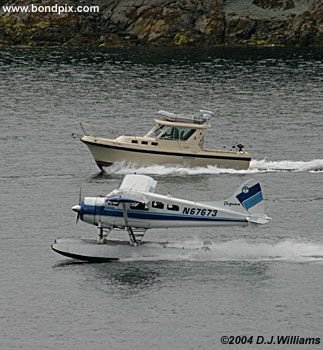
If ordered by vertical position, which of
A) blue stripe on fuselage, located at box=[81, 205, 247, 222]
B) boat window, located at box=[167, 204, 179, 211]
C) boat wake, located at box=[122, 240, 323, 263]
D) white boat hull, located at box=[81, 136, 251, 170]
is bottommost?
white boat hull, located at box=[81, 136, 251, 170]

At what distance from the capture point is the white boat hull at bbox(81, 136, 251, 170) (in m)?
87.6

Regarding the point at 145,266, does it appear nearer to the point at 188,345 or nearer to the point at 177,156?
the point at 188,345

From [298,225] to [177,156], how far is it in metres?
18.2

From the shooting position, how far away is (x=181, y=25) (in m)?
187

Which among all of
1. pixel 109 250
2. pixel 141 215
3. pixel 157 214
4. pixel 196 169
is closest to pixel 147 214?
pixel 141 215

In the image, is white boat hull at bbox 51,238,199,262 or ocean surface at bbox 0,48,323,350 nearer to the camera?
ocean surface at bbox 0,48,323,350

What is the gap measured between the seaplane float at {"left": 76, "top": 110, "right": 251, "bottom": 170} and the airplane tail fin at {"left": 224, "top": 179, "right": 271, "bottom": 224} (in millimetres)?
24063

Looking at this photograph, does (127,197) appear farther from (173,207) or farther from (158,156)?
(158,156)

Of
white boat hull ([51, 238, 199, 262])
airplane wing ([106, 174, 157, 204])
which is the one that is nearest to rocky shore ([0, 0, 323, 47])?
airplane wing ([106, 174, 157, 204])

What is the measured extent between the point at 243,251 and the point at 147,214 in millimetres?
5563

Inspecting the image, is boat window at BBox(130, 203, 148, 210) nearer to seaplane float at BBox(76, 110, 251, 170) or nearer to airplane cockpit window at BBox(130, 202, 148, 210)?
airplane cockpit window at BBox(130, 202, 148, 210)

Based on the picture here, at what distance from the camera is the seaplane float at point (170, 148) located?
8756 cm

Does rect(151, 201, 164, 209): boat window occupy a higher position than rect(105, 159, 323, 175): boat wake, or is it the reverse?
rect(151, 201, 164, 209): boat window

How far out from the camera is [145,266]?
207 ft
